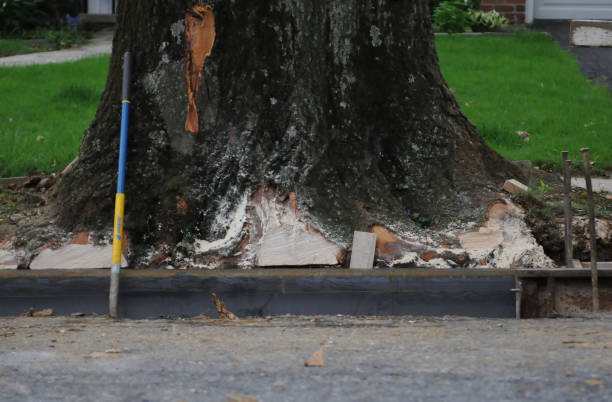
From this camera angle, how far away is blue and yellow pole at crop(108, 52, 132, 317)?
3.84m

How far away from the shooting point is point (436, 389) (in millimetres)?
2432

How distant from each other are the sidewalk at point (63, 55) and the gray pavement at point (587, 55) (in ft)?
21.6

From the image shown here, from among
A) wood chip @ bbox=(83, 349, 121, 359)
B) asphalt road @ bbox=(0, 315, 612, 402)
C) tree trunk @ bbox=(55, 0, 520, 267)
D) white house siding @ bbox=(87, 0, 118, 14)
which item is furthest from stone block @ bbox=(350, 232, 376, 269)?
white house siding @ bbox=(87, 0, 118, 14)

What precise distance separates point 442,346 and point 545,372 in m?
0.49

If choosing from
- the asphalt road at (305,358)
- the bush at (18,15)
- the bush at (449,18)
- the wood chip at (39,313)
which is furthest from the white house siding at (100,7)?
the asphalt road at (305,358)

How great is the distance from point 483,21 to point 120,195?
1052cm

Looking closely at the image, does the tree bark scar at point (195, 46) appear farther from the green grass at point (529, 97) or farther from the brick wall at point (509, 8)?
the brick wall at point (509, 8)

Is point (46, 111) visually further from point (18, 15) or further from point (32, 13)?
point (32, 13)

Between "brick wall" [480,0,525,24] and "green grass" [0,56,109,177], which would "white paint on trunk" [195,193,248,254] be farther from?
"brick wall" [480,0,525,24]

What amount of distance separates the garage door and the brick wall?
15.4 inches

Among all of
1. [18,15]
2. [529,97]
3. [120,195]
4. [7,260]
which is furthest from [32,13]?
[120,195]

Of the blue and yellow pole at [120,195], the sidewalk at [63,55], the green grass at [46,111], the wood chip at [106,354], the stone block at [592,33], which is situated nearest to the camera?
the wood chip at [106,354]

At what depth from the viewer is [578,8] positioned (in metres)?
14.1

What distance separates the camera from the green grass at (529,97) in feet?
23.5
